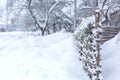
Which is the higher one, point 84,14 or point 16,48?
point 84,14

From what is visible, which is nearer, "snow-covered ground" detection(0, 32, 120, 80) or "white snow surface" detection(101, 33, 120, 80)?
"white snow surface" detection(101, 33, 120, 80)

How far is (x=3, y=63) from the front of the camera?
828 cm

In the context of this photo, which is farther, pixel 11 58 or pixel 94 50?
pixel 11 58

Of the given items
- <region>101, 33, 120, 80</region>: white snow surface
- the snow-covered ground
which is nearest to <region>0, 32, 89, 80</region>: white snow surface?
the snow-covered ground

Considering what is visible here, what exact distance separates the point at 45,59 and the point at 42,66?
721 millimetres

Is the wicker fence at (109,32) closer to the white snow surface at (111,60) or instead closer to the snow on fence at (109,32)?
the snow on fence at (109,32)

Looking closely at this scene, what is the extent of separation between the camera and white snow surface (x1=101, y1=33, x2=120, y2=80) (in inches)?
220

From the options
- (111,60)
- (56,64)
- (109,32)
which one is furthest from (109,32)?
(111,60)

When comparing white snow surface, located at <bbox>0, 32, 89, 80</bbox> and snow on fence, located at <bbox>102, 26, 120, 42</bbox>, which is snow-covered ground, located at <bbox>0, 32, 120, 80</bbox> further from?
snow on fence, located at <bbox>102, 26, 120, 42</bbox>

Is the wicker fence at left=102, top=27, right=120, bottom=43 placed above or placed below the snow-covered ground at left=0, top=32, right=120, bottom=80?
above

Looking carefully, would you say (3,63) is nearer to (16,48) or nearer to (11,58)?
(11,58)

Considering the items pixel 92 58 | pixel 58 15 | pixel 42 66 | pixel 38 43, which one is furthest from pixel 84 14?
pixel 92 58

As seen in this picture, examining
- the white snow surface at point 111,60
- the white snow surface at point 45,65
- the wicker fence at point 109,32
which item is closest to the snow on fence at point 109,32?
the wicker fence at point 109,32

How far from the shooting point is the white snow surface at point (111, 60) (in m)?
5.59
